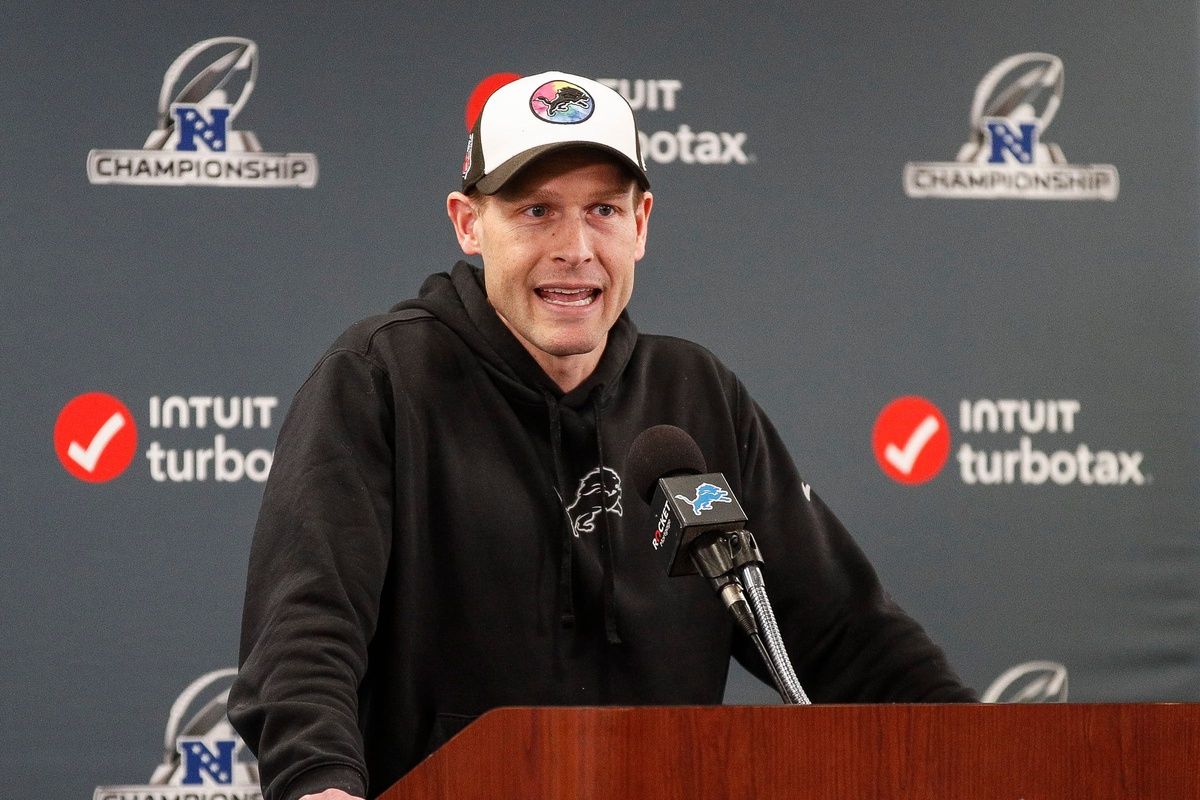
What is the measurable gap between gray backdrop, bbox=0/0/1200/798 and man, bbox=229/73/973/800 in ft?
3.04

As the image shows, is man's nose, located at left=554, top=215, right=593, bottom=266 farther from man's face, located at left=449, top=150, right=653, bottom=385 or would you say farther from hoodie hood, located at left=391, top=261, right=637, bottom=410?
hoodie hood, located at left=391, top=261, right=637, bottom=410

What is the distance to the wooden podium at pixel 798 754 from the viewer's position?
977 millimetres

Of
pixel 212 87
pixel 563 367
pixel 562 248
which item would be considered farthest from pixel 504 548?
pixel 212 87

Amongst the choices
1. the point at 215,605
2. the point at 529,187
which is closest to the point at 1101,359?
the point at 529,187

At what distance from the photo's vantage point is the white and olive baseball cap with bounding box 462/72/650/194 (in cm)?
169

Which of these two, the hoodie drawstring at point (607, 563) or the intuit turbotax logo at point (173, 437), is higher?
the intuit turbotax logo at point (173, 437)

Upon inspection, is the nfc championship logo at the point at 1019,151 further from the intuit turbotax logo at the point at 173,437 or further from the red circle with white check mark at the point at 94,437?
the red circle with white check mark at the point at 94,437

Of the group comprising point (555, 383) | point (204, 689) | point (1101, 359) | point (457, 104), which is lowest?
point (204, 689)

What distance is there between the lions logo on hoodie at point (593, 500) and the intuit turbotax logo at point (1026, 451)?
117 cm

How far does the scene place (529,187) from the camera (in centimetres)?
171

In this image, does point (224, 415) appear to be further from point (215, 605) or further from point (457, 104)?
point (457, 104)

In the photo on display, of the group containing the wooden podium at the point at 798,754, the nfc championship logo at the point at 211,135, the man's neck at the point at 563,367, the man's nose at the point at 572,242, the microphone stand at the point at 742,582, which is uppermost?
the nfc championship logo at the point at 211,135

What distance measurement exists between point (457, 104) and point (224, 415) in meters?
0.76

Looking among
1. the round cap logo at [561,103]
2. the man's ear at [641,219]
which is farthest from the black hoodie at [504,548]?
the round cap logo at [561,103]
